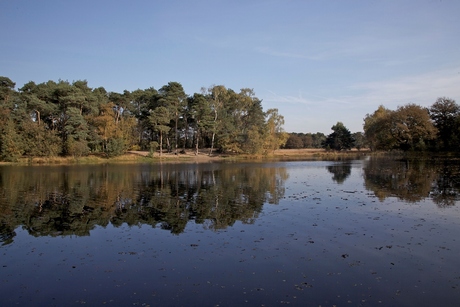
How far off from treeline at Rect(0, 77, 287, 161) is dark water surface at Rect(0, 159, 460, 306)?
4371cm

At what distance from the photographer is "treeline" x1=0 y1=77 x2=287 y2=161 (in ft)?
188

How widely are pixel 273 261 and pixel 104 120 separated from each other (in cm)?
6065

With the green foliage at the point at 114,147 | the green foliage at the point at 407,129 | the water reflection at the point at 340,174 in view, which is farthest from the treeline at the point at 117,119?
the water reflection at the point at 340,174

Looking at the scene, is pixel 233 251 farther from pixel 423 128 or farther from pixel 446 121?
pixel 446 121

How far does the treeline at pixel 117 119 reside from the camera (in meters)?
57.2

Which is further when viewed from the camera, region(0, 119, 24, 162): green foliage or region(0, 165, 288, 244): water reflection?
region(0, 119, 24, 162): green foliage

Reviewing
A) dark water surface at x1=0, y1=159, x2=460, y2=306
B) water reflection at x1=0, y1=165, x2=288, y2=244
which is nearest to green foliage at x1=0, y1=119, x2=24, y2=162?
water reflection at x1=0, y1=165, x2=288, y2=244

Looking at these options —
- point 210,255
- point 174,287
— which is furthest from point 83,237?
point 174,287

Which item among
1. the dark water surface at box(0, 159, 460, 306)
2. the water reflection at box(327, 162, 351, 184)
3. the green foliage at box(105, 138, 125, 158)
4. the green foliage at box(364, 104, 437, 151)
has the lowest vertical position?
the dark water surface at box(0, 159, 460, 306)

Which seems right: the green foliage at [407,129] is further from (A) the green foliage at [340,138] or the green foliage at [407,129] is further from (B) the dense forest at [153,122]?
(A) the green foliage at [340,138]

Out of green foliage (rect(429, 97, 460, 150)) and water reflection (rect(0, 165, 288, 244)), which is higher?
green foliage (rect(429, 97, 460, 150))

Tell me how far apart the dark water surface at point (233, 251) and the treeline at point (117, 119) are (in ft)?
143

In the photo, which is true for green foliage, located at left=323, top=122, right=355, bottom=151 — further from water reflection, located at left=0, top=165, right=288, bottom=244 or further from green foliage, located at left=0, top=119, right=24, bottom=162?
water reflection, located at left=0, top=165, right=288, bottom=244

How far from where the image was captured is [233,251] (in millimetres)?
9820
